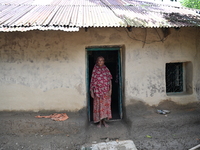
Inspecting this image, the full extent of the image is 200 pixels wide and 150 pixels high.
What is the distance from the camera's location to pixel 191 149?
11.8 ft

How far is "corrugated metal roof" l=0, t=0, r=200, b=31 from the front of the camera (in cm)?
341

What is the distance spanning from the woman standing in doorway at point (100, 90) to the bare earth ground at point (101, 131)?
0.30 meters

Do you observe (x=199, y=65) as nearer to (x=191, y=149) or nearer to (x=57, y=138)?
(x=191, y=149)

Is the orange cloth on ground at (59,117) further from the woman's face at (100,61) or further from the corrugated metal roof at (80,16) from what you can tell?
the corrugated metal roof at (80,16)

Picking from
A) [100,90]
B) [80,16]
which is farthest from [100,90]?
[80,16]

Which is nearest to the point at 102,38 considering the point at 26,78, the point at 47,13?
the point at 47,13

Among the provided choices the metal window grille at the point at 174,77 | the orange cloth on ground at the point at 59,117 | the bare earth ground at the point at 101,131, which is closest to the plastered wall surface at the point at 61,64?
the orange cloth on ground at the point at 59,117

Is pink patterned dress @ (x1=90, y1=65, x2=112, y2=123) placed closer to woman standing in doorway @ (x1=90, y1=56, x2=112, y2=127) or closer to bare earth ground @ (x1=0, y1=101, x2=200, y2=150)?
woman standing in doorway @ (x1=90, y1=56, x2=112, y2=127)

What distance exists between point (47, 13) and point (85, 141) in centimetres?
296

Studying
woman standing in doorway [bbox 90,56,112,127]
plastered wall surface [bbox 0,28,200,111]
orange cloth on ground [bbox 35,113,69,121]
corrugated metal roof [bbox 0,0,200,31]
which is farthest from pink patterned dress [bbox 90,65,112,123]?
corrugated metal roof [bbox 0,0,200,31]

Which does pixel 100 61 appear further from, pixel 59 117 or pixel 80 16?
pixel 59 117

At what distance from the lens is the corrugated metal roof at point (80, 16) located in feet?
11.2

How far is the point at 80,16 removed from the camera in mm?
3936

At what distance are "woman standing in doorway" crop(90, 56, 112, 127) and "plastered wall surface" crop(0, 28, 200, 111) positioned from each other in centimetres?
24
